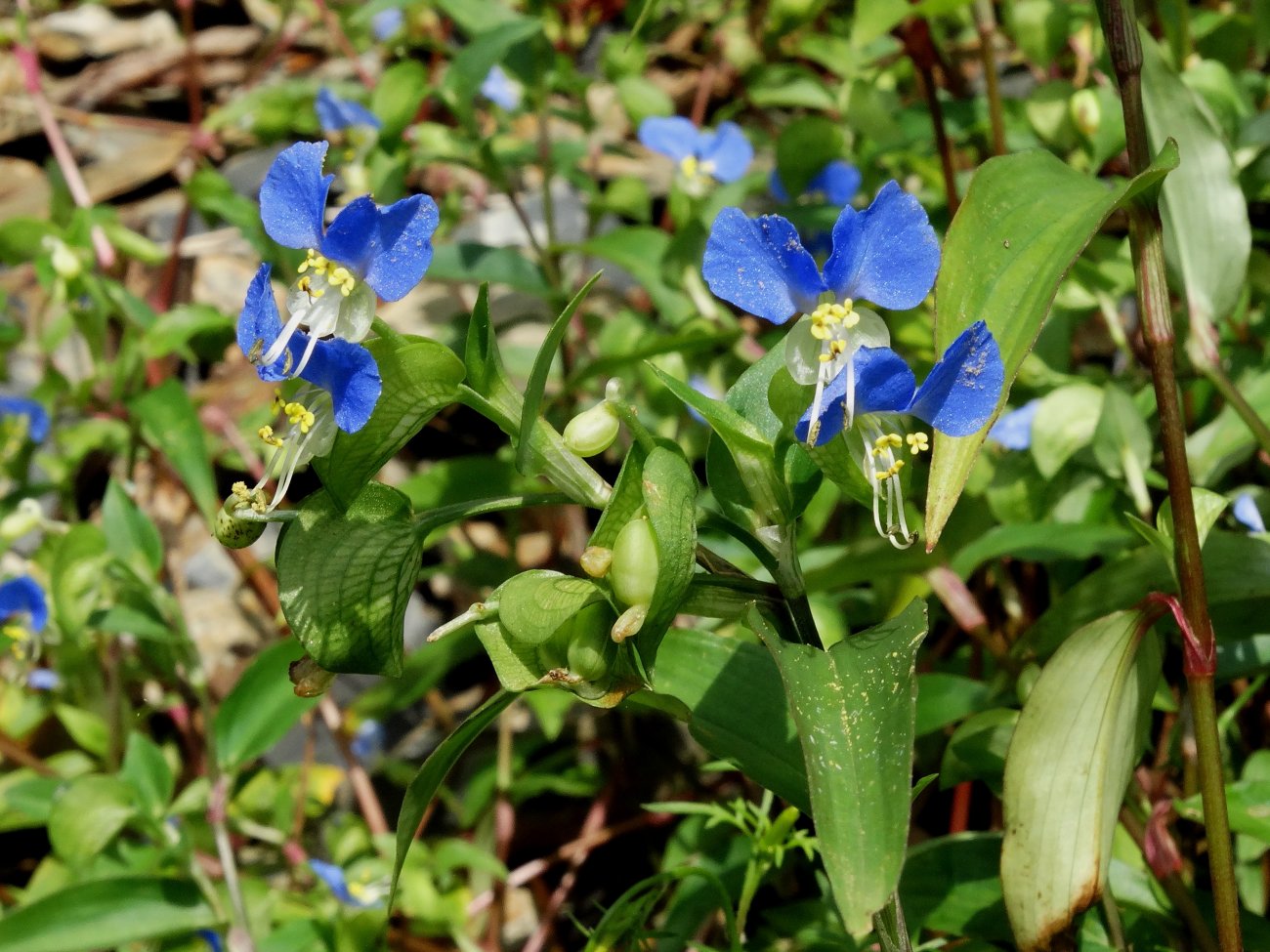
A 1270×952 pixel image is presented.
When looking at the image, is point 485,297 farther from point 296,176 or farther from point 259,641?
point 259,641

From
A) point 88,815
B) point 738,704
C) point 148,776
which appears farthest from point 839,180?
point 88,815

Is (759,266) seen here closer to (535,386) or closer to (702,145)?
(535,386)

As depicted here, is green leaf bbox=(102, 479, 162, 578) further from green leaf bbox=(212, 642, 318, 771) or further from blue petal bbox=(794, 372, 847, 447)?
blue petal bbox=(794, 372, 847, 447)

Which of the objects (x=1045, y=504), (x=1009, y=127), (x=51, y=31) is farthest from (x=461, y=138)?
(x=51, y=31)

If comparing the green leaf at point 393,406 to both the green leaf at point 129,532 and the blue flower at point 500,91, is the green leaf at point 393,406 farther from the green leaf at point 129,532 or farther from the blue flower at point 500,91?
the blue flower at point 500,91

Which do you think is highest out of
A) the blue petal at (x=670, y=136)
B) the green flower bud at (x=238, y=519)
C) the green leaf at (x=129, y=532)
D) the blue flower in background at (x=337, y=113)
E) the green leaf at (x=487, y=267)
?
the green flower bud at (x=238, y=519)

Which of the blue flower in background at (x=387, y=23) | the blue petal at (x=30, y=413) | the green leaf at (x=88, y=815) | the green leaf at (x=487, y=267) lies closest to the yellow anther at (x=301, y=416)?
the green leaf at (x=88, y=815)

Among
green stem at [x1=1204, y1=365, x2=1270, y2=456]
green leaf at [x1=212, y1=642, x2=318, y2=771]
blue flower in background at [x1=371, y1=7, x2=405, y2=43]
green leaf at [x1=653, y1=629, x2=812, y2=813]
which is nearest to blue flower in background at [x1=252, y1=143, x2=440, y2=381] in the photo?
green leaf at [x1=653, y1=629, x2=812, y2=813]
